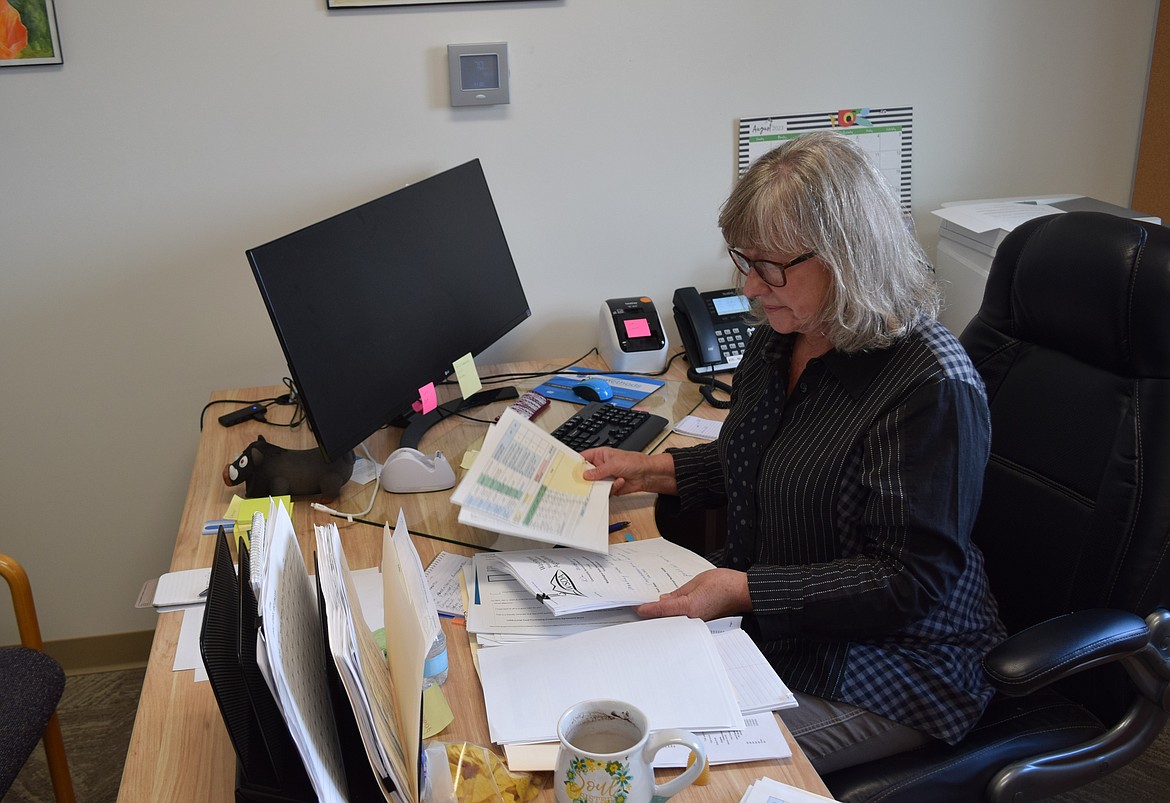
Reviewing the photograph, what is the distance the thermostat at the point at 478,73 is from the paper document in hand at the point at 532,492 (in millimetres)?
886

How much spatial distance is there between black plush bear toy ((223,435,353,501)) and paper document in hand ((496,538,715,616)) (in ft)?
1.25

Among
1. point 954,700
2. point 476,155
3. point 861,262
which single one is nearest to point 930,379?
point 861,262

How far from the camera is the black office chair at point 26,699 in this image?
4.97 feet

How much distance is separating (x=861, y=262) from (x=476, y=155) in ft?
3.75

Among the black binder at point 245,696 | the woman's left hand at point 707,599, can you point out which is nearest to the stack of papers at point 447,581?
the woman's left hand at point 707,599

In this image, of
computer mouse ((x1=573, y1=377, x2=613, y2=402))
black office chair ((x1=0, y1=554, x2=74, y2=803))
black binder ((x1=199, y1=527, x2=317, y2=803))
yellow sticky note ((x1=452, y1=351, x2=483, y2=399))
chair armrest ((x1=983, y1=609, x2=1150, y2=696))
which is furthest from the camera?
computer mouse ((x1=573, y1=377, x2=613, y2=402))

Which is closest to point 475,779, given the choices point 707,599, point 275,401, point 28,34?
point 707,599

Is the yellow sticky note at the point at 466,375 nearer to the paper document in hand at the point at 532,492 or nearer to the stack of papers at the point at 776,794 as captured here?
the paper document in hand at the point at 532,492

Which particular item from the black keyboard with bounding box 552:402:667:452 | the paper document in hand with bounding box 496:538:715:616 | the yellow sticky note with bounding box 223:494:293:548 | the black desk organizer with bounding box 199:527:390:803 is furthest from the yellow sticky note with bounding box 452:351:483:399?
the black desk organizer with bounding box 199:527:390:803

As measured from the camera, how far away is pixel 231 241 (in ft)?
7.09

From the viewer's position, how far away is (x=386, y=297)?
1.71 metres

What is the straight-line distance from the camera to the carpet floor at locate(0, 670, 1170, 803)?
6.47 ft

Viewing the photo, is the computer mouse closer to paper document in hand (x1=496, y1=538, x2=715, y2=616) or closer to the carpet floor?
paper document in hand (x1=496, y1=538, x2=715, y2=616)

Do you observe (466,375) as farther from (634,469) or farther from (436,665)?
(436,665)
